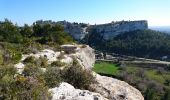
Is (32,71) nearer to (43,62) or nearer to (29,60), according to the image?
(43,62)

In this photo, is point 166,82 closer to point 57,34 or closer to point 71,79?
point 57,34

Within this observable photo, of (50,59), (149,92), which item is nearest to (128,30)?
(149,92)

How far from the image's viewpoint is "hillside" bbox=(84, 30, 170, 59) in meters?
144

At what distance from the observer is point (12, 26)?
3050cm

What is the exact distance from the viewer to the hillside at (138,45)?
473 feet

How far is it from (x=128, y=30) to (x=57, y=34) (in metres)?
162

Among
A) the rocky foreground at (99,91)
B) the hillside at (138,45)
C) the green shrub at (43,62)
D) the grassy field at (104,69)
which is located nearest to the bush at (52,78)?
the rocky foreground at (99,91)

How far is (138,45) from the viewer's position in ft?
488


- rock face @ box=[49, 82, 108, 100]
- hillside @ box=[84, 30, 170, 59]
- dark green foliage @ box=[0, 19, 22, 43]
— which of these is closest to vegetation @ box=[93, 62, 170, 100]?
dark green foliage @ box=[0, 19, 22, 43]

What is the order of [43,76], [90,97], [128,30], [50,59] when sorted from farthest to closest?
1. [128,30]
2. [50,59]
3. [43,76]
4. [90,97]

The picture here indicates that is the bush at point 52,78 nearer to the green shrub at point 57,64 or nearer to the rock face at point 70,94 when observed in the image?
the rock face at point 70,94

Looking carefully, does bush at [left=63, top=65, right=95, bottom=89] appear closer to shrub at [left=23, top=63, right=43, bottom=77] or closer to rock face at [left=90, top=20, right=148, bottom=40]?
shrub at [left=23, top=63, right=43, bottom=77]

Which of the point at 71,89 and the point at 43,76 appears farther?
the point at 43,76

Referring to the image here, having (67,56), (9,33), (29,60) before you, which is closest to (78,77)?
(29,60)
